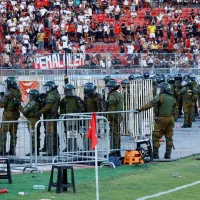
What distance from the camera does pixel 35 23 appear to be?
41875 millimetres

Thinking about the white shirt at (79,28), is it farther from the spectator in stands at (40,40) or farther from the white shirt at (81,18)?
the spectator in stands at (40,40)

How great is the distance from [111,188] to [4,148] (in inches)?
199

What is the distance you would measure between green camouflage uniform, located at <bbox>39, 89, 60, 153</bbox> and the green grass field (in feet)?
5.68

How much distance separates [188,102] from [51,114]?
29.0ft

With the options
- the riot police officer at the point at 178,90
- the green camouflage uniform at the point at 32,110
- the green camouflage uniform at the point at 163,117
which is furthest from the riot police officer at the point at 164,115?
the riot police officer at the point at 178,90

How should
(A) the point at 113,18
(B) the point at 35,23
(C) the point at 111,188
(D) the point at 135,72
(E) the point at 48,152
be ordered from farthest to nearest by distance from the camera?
(A) the point at 113,18, (B) the point at 35,23, (D) the point at 135,72, (E) the point at 48,152, (C) the point at 111,188

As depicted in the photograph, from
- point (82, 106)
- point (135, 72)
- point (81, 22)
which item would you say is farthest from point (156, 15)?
point (82, 106)

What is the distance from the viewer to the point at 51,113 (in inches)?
746

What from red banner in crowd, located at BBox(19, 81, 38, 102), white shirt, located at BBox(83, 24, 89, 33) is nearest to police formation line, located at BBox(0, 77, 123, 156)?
red banner in crowd, located at BBox(19, 81, 38, 102)

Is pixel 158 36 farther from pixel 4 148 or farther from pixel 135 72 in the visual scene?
pixel 4 148

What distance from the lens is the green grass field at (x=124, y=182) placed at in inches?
507

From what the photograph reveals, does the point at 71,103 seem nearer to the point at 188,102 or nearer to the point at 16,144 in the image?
the point at 16,144

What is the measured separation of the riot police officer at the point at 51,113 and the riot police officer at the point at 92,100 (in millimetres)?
679

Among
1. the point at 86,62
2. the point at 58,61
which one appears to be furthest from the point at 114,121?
the point at 86,62
